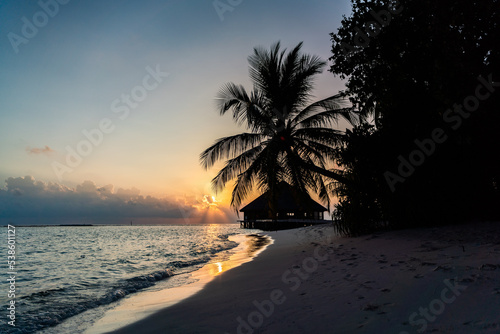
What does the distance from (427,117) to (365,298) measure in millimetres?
8100

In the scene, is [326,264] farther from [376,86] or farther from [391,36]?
[391,36]

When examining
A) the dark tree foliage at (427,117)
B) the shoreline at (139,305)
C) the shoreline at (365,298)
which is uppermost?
the dark tree foliage at (427,117)

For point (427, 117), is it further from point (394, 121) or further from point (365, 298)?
point (365, 298)

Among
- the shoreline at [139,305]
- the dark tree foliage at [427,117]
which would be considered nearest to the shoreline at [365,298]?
the shoreline at [139,305]

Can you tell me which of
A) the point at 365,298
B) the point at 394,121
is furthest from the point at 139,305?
the point at 394,121

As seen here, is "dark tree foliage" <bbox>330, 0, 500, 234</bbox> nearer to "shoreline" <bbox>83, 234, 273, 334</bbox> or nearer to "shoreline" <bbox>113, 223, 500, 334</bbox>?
"shoreline" <bbox>113, 223, 500, 334</bbox>

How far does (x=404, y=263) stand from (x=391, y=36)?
29.7ft

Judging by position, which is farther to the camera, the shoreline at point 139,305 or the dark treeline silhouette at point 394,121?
the dark treeline silhouette at point 394,121

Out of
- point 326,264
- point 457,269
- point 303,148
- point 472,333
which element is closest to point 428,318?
point 472,333

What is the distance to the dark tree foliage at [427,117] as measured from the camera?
7874 mm

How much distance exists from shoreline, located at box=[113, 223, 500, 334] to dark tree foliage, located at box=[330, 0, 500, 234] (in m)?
3.16

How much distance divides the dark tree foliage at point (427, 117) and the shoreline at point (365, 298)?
316 cm

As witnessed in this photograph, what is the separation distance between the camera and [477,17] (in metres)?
7.96

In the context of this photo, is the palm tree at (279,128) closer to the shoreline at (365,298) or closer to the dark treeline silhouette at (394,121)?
the dark treeline silhouette at (394,121)
